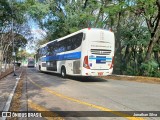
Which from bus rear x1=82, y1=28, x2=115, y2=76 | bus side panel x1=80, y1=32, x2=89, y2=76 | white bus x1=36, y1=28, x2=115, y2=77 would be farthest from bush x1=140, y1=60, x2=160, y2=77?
bus side panel x1=80, y1=32, x2=89, y2=76

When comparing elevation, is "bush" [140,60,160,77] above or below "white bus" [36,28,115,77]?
below

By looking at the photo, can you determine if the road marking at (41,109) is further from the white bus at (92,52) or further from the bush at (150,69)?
the bush at (150,69)

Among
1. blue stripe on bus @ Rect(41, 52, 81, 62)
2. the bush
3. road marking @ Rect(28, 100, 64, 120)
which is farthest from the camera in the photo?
the bush

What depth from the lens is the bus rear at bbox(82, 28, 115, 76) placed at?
2003 centimetres

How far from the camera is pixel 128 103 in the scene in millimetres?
10305

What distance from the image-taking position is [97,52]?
66.5 ft

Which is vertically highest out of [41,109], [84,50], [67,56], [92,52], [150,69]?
[84,50]

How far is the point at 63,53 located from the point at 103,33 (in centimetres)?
571

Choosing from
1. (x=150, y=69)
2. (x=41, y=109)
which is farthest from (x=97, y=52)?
(x=41, y=109)

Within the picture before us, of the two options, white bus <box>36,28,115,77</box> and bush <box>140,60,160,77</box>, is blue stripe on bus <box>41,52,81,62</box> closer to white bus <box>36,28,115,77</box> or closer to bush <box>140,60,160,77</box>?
white bus <box>36,28,115,77</box>

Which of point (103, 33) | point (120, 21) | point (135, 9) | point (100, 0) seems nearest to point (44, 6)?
point (100, 0)

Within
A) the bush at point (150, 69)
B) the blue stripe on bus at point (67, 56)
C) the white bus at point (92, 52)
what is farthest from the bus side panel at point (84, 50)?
the bush at point (150, 69)

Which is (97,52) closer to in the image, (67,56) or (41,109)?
(67,56)

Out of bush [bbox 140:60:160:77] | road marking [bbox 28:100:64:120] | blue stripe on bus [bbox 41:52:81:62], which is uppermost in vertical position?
blue stripe on bus [bbox 41:52:81:62]
